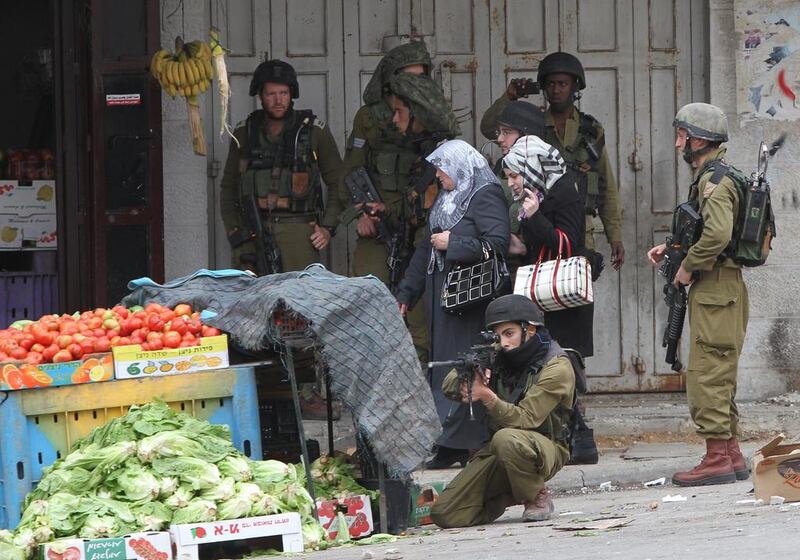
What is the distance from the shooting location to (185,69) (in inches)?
371

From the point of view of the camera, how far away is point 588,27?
10750 millimetres

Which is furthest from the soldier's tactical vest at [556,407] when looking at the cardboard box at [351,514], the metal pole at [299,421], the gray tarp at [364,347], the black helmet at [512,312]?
the metal pole at [299,421]

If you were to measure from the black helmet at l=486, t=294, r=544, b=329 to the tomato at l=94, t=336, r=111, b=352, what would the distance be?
1.74 m

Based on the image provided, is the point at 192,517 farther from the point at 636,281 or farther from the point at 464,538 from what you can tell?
the point at 636,281

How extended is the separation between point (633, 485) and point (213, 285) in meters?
2.91

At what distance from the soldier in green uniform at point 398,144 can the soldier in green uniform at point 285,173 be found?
22 cm

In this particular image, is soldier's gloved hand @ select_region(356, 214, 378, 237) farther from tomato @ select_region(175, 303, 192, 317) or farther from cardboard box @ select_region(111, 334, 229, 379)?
cardboard box @ select_region(111, 334, 229, 379)

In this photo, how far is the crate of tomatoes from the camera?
6.75m

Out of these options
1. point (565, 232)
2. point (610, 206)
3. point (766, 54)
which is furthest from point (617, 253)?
point (766, 54)

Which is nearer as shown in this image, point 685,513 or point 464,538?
point 464,538

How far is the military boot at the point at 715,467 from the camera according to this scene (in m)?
8.60

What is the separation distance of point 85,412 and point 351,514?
125cm

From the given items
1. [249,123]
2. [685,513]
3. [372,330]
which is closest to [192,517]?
[372,330]

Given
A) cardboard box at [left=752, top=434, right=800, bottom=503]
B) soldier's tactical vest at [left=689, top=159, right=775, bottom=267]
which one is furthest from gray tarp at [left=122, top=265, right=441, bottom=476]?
soldier's tactical vest at [left=689, top=159, right=775, bottom=267]
